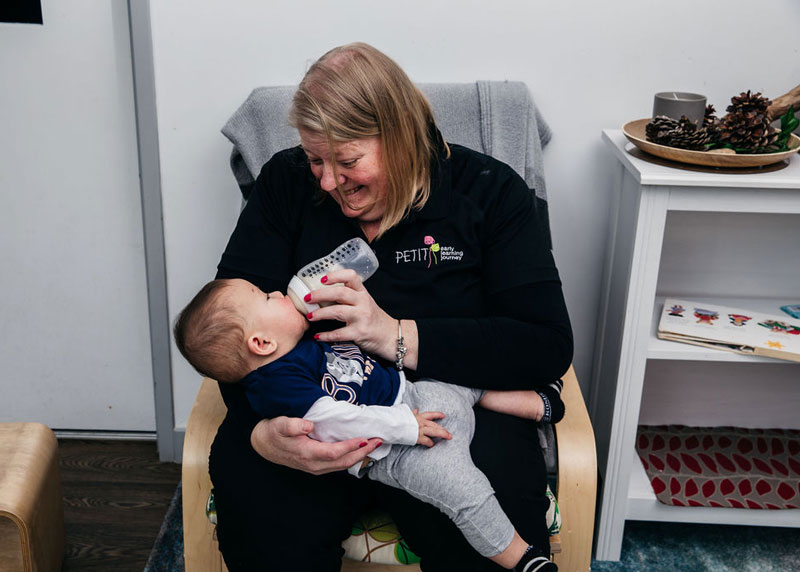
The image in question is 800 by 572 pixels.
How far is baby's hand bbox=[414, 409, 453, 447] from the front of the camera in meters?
1.26

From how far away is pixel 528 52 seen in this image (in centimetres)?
185

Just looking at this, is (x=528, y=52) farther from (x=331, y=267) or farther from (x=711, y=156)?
(x=331, y=267)

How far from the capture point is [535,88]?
1.87 meters

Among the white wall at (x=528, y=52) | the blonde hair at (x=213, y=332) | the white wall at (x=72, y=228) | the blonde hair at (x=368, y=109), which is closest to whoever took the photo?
the blonde hair at (x=213, y=332)

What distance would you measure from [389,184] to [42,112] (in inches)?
40.9

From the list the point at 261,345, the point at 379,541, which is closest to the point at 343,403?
the point at 261,345

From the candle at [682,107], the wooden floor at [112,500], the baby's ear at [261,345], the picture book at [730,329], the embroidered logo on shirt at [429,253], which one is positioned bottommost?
the wooden floor at [112,500]

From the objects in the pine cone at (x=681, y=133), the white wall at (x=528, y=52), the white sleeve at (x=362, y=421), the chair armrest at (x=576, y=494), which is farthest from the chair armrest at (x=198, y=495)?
the pine cone at (x=681, y=133)

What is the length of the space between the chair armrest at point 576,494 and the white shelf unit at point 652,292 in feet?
1.15

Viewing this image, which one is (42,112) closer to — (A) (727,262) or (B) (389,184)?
(B) (389,184)

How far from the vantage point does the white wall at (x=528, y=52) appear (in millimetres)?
1815

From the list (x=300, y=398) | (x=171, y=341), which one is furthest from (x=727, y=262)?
(x=171, y=341)

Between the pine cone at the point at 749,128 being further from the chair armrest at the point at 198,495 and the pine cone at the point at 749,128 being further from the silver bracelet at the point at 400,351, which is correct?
the chair armrest at the point at 198,495

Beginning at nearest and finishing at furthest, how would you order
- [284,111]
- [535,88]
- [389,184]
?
1. [389,184]
2. [284,111]
3. [535,88]
